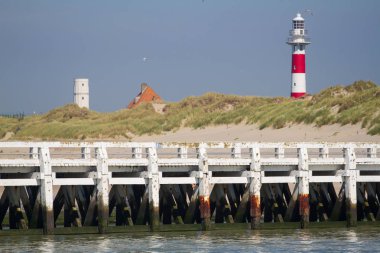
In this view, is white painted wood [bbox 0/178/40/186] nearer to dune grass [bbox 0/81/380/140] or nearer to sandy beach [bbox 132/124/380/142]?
sandy beach [bbox 132/124/380/142]

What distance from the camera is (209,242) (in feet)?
96.0

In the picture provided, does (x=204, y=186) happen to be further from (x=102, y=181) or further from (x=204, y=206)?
(x=102, y=181)

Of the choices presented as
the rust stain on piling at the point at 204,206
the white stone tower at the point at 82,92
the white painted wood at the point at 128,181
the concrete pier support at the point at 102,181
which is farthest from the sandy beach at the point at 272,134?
the white stone tower at the point at 82,92

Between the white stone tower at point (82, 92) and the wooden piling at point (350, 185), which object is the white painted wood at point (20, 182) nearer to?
the wooden piling at point (350, 185)

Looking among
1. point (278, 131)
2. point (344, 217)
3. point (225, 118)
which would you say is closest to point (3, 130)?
point (225, 118)

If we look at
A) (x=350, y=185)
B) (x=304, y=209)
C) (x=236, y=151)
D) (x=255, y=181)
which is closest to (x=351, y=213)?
(x=350, y=185)

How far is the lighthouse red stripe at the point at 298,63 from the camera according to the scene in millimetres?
81662

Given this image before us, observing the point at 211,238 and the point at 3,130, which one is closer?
the point at 211,238

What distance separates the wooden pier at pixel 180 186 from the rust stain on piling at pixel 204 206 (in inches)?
0.9

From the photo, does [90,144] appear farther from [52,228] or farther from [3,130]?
[3,130]

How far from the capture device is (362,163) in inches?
1261

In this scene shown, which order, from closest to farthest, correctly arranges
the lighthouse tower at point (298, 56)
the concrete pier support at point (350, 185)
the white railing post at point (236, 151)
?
1. the white railing post at point (236, 151)
2. the concrete pier support at point (350, 185)
3. the lighthouse tower at point (298, 56)

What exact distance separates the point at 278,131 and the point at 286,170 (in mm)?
23902

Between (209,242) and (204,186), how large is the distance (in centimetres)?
158
